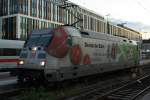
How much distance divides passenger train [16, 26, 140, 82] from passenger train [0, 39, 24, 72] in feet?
39.8

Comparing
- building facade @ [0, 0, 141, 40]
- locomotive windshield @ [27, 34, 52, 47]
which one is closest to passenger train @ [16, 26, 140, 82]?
locomotive windshield @ [27, 34, 52, 47]

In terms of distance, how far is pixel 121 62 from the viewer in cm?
2509

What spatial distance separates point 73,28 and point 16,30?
6780cm

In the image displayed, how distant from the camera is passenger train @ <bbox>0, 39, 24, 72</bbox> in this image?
29672mm

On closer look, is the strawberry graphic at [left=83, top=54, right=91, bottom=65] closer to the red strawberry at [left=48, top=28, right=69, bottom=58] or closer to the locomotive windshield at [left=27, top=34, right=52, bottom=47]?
the red strawberry at [left=48, top=28, right=69, bottom=58]

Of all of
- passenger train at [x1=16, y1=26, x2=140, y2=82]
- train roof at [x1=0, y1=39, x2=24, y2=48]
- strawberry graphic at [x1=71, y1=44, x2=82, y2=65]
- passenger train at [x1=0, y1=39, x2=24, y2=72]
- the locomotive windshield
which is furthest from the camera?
train roof at [x1=0, y1=39, x2=24, y2=48]

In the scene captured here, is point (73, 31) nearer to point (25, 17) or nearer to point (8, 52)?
point (8, 52)

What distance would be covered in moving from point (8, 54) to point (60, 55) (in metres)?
15.7

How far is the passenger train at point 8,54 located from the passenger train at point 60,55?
12130mm

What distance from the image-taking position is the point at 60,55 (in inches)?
614

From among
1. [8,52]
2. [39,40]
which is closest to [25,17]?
[8,52]

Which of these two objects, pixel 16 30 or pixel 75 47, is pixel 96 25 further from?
pixel 75 47

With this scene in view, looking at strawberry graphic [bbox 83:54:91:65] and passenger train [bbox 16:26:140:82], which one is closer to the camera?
passenger train [bbox 16:26:140:82]

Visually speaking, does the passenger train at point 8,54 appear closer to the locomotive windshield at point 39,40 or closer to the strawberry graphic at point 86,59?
the strawberry graphic at point 86,59
